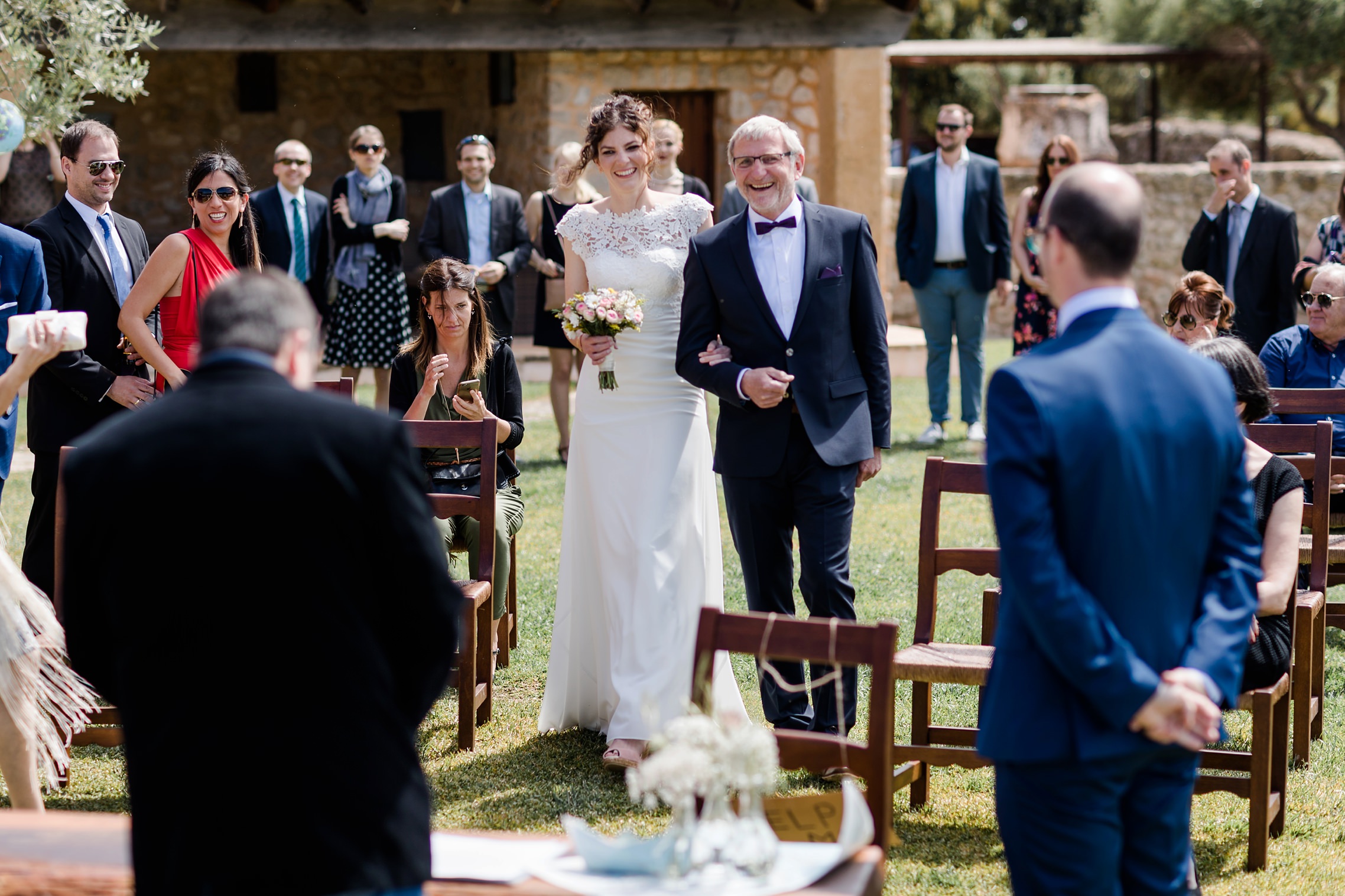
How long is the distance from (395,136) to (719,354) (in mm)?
15382

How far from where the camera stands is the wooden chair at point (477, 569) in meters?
5.28

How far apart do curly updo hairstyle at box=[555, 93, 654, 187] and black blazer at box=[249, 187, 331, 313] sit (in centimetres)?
570

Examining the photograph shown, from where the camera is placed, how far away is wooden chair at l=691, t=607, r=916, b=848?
3197 millimetres

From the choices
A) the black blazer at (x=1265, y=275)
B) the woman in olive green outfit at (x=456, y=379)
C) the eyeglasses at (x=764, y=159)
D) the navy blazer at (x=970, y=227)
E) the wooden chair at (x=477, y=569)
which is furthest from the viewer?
the navy blazer at (x=970, y=227)

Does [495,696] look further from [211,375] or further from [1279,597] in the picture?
[211,375]

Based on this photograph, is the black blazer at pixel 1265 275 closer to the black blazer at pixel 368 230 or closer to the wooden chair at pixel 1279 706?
the wooden chair at pixel 1279 706

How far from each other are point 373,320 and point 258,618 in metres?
9.11

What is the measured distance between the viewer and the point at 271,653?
7.38 ft

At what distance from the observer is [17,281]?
5070mm

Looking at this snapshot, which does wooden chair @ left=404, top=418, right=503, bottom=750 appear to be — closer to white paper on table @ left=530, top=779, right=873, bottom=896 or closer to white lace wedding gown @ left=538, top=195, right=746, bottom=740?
Answer: white lace wedding gown @ left=538, top=195, right=746, bottom=740

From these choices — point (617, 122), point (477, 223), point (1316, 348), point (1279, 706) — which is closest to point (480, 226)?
point (477, 223)

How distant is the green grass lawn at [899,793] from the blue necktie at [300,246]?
13.7ft

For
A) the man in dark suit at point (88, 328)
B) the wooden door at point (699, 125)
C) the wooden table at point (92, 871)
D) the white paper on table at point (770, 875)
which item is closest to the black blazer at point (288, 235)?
the man in dark suit at point (88, 328)

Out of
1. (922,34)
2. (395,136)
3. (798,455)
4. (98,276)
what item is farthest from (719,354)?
(922,34)
